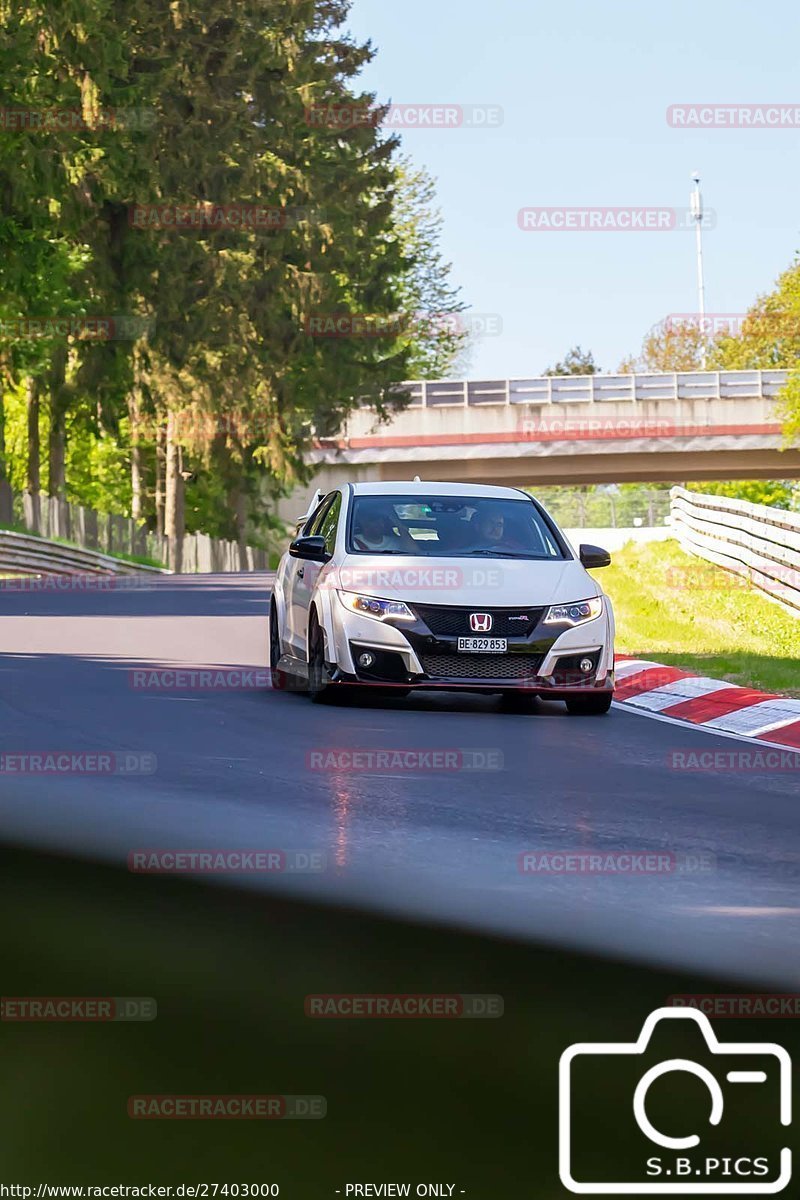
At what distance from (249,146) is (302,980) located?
5601 centimetres

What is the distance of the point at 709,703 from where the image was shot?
15.5m

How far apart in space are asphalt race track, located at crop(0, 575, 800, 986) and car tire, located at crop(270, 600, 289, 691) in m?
0.34

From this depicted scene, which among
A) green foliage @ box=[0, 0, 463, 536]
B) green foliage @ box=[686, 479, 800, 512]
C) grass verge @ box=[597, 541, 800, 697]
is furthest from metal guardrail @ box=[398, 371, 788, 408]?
grass verge @ box=[597, 541, 800, 697]

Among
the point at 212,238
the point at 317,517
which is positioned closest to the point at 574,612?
the point at 317,517

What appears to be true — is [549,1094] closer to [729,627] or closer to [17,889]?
[17,889]

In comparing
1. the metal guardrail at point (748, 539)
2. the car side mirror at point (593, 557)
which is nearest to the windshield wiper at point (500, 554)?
the car side mirror at point (593, 557)

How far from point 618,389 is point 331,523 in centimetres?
6317

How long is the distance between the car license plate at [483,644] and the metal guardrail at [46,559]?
38075mm

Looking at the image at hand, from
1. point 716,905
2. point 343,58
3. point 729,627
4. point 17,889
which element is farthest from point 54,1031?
point 343,58

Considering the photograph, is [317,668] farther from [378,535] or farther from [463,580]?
[378,535]

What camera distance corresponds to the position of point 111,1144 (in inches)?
183

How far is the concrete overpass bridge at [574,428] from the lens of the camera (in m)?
78.7

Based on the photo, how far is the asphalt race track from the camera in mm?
7391

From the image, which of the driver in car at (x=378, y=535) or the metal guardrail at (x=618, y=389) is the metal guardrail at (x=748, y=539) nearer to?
the driver in car at (x=378, y=535)
